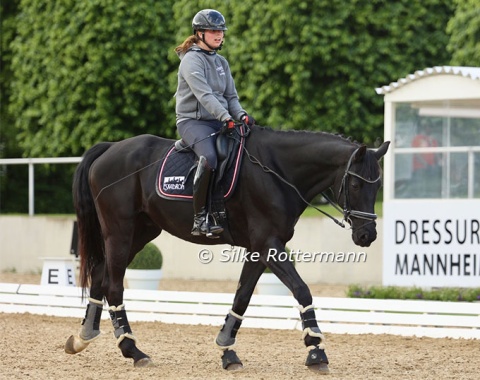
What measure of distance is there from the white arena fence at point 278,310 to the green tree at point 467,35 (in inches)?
311

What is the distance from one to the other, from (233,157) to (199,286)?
8752 millimetres

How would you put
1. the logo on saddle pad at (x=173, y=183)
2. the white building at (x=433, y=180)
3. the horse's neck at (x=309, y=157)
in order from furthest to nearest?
the white building at (x=433, y=180)
the logo on saddle pad at (x=173, y=183)
the horse's neck at (x=309, y=157)

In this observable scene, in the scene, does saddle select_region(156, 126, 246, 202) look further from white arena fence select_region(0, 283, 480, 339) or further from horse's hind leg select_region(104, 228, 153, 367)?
white arena fence select_region(0, 283, 480, 339)

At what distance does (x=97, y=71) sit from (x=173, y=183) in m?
15.2

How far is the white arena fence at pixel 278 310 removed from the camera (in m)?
10.5

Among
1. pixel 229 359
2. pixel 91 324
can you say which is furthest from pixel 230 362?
pixel 91 324

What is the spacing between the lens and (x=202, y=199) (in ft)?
26.6

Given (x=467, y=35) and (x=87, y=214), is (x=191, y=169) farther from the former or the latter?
(x=467, y=35)

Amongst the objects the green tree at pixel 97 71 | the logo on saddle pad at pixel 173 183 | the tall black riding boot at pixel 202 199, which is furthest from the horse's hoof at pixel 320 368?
the green tree at pixel 97 71

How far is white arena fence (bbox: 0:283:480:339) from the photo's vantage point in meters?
10.5

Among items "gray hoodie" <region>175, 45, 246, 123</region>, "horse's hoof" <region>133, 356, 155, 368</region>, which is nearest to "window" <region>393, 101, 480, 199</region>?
"gray hoodie" <region>175, 45, 246, 123</region>

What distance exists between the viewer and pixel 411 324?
1067 centimetres

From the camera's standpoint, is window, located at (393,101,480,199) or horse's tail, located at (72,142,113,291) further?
window, located at (393,101,480,199)

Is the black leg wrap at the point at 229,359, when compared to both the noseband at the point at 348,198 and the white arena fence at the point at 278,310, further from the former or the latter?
the white arena fence at the point at 278,310
